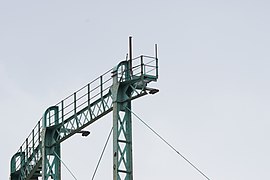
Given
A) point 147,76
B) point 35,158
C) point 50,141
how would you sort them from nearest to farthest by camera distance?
point 147,76 → point 50,141 → point 35,158

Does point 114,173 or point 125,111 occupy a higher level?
point 125,111

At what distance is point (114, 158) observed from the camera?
155 ft

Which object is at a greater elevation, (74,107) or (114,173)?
(74,107)

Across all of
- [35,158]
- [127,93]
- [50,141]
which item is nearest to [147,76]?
[127,93]

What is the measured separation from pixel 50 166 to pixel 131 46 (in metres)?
10.3

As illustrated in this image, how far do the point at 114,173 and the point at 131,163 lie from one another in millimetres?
939

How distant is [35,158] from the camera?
2296 inches

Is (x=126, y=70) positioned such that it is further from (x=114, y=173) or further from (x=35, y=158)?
(x=35, y=158)

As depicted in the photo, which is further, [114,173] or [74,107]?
[74,107]

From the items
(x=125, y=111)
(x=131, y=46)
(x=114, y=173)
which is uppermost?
(x=131, y=46)

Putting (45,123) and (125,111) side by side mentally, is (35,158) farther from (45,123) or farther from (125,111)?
(125,111)

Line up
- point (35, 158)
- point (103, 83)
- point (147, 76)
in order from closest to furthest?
point (147, 76)
point (103, 83)
point (35, 158)

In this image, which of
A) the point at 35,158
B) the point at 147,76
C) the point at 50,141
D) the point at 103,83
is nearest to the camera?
the point at 147,76

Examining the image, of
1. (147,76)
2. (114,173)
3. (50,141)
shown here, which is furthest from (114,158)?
(50,141)
